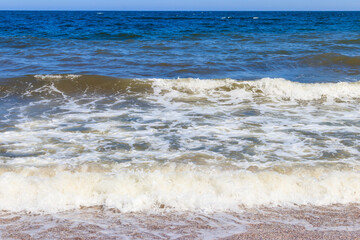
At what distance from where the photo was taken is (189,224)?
3.34m

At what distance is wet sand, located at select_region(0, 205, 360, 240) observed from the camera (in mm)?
3150

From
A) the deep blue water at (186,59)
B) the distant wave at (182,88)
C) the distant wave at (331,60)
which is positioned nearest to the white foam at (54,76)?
the distant wave at (182,88)

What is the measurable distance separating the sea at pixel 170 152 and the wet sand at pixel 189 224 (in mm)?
17

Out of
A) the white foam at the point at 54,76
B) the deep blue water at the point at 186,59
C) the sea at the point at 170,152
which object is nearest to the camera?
the sea at the point at 170,152

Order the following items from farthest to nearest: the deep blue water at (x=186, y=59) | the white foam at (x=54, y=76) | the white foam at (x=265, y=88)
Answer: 1. the deep blue water at (x=186, y=59)
2. the white foam at (x=54, y=76)
3. the white foam at (x=265, y=88)

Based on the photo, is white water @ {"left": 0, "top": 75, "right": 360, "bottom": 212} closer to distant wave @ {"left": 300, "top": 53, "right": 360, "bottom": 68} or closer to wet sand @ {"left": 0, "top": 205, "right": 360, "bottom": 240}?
wet sand @ {"left": 0, "top": 205, "right": 360, "bottom": 240}

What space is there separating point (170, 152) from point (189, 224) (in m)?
1.78

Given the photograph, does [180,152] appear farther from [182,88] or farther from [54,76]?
[54,76]

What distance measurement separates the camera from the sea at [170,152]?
11.5 ft

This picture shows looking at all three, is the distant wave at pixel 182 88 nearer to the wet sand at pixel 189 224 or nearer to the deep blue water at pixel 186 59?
the deep blue water at pixel 186 59

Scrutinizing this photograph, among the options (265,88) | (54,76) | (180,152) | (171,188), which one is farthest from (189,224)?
(54,76)

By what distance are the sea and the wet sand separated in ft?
0.05

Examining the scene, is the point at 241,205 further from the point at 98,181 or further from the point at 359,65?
the point at 359,65

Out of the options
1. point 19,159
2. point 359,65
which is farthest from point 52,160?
point 359,65
